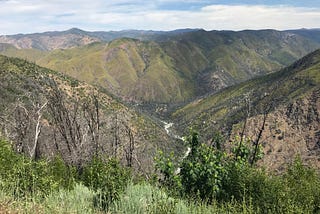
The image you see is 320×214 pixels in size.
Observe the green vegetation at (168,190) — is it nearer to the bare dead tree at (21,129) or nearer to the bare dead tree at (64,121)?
Answer: the bare dead tree at (64,121)

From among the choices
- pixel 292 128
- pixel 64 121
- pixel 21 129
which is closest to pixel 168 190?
pixel 64 121

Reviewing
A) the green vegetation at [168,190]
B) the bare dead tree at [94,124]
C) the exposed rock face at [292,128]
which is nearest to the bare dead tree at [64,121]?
the bare dead tree at [94,124]

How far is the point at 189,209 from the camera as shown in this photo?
8.72m

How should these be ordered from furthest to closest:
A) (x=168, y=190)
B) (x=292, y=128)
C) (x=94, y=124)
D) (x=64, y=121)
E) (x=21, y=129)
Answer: (x=292, y=128) < (x=94, y=124) < (x=64, y=121) < (x=21, y=129) < (x=168, y=190)

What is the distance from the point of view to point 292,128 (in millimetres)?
127812

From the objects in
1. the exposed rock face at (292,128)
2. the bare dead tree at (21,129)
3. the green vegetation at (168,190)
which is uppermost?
the green vegetation at (168,190)

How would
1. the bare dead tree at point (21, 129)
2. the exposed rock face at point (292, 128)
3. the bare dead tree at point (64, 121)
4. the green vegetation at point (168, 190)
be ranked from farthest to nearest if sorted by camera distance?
the exposed rock face at point (292, 128), the bare dead tree at point (21, 129), the bare dead tree at point (64, 121), the green vegetation at point (168, 190)

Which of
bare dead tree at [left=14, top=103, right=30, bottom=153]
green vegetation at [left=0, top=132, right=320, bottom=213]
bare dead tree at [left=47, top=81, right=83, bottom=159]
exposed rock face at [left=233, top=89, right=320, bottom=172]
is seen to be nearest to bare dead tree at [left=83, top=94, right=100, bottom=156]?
bare dead tree at [left=47, top=81, right=83, bottom=159]

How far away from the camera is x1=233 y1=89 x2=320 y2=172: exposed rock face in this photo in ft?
377

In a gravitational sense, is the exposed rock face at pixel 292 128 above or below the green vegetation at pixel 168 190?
below

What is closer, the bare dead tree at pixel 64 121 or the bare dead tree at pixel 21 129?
the bare dead tree at pixel 64 121

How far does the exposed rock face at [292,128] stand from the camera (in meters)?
115

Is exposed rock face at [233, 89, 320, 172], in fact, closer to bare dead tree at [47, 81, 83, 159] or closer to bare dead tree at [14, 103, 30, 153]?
bare dead tree at [47, 81, 83, 159]

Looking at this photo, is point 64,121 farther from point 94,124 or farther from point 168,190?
point 168,190
